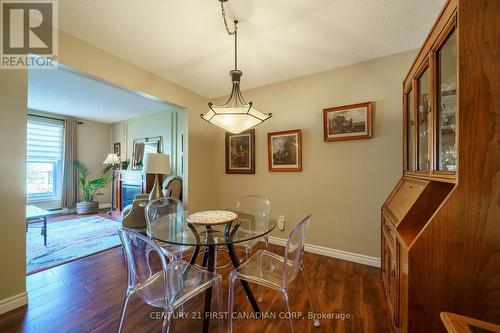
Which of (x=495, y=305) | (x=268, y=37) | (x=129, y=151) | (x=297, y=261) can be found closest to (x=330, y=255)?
(x=297, y=261)

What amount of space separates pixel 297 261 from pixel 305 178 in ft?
5.01

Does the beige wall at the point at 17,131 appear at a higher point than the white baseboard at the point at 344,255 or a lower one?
higher

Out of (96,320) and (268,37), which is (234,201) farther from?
(268,37)

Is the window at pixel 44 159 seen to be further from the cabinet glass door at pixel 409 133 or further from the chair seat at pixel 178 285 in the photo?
the cabinet glass door at pixel 409 133

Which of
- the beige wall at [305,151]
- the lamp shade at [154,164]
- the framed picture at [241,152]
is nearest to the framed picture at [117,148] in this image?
the lamp shade at [154,164]

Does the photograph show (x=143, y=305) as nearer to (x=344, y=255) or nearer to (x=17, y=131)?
(x=17, y=131)

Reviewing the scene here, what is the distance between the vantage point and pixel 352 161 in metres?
2.36

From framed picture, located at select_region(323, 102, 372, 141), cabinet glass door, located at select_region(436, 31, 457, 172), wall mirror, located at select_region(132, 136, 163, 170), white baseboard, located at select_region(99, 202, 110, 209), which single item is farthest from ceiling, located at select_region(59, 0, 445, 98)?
white baseboard, located at select_region(99, 202, 110, 209)

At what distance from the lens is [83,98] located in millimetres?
3684

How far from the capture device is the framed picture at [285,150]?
270 cm

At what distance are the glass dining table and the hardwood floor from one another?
0.24 metres

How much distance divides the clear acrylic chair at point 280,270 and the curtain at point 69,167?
5.83m

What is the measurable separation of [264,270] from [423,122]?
163 centimetres

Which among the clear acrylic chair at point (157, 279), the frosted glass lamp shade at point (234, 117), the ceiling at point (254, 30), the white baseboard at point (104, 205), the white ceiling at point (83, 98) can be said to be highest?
the white ceiling at point (83, 98)
